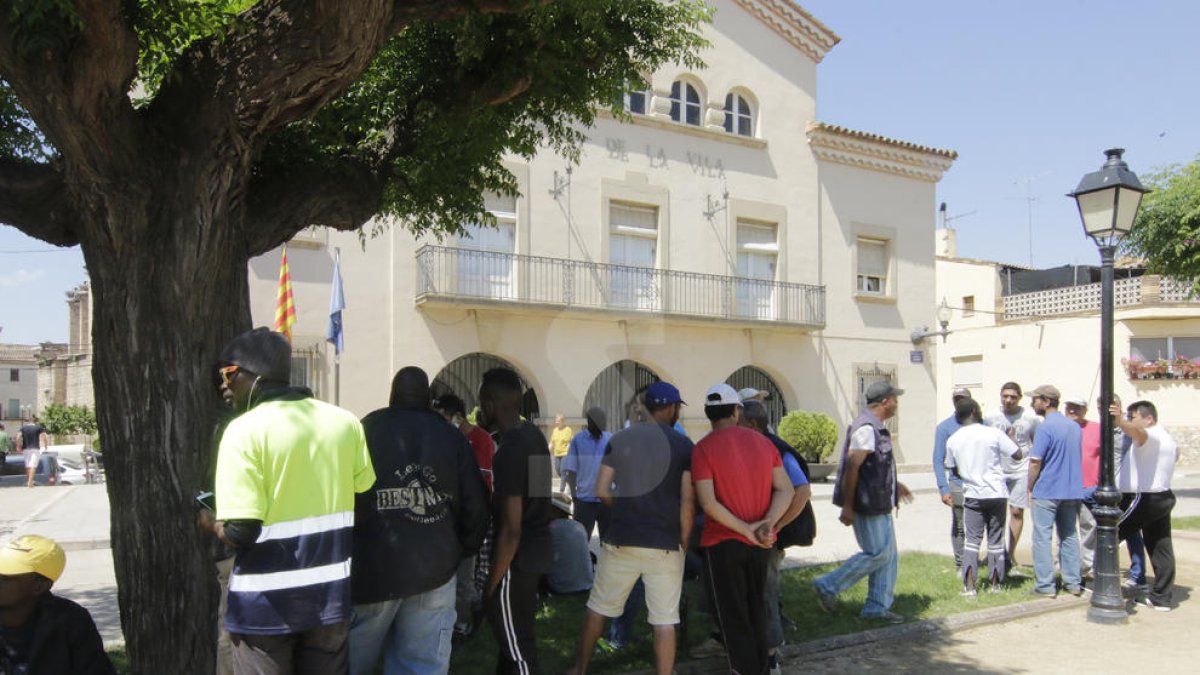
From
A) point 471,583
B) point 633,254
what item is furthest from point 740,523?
point 633,254

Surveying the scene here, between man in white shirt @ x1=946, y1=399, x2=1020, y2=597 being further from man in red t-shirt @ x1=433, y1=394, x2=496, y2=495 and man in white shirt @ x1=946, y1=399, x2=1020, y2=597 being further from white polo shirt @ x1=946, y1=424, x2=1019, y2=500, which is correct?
man in red t-shirt @ x1=433, y1=394, x2=496, y2=495

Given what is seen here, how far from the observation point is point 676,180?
20.4m

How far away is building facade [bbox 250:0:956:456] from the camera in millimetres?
17203

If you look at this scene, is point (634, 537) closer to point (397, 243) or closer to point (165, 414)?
point (165, 414)

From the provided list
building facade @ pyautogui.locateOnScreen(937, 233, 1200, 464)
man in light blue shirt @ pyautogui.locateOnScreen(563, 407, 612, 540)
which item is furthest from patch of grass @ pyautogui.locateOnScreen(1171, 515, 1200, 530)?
building facade @ pyautogui.locateOnScreen(937, 233, 1200, 464)

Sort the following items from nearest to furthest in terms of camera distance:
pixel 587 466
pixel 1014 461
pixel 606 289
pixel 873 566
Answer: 1. pixel 873 566
2. pixel 1014 461
3. pixel 587 466
4. pixel 606 289

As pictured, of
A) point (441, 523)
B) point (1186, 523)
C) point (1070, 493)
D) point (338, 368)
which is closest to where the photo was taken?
point (441, 523)

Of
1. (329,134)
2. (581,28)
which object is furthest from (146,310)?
(581,28)

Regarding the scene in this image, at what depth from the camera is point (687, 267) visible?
20469 mm

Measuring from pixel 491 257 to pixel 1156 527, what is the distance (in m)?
12.7

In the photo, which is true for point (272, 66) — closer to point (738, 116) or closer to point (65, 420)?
point (738, 116)

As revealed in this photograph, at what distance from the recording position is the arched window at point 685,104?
20719 mm

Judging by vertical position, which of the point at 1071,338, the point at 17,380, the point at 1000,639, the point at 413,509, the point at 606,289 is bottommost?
the point at 17,380

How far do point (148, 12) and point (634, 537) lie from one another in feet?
12.8
